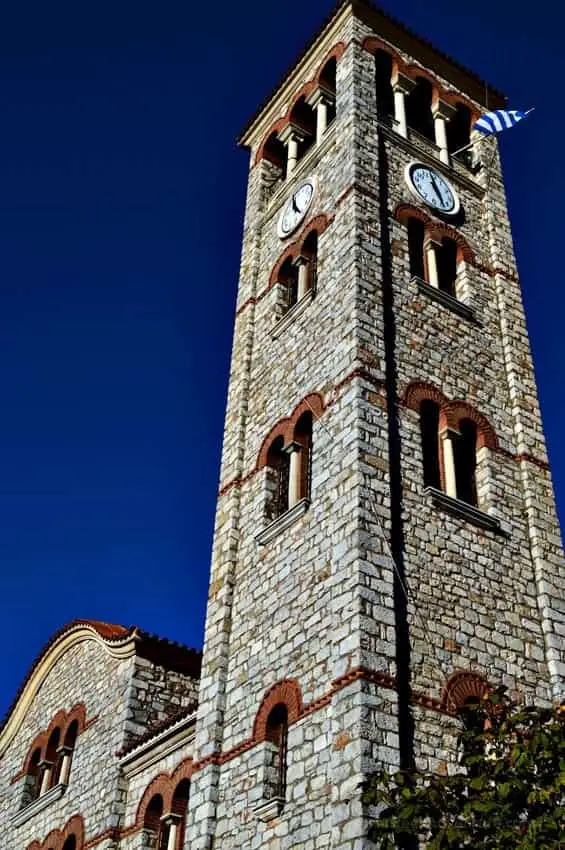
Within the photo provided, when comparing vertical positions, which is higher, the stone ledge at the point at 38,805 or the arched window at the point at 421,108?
the arched window at the point at 421,108

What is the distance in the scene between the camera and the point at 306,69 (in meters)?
22.5

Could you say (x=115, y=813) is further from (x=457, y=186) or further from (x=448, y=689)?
(x=457, y=186)

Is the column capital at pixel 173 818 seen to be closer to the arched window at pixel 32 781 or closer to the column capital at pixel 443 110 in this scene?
the arched window at pixel 32 781

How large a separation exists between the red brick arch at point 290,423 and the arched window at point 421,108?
8.61 metres

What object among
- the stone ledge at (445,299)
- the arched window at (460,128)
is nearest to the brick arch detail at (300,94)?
the arched window at (460,128)

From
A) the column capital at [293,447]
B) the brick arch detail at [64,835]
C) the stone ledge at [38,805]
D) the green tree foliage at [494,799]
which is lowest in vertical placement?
the green tree foliage at [494,799]

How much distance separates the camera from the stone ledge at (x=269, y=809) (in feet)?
39.5

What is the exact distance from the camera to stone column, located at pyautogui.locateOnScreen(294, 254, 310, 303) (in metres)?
18.3

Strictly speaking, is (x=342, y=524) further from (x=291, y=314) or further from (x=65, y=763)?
(x=65, y=763)

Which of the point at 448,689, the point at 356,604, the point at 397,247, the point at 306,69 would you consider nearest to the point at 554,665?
the point at 448,689

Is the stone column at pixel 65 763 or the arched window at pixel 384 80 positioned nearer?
the stone column at pixel 65 763

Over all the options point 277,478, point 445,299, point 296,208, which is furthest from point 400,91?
point 277,478

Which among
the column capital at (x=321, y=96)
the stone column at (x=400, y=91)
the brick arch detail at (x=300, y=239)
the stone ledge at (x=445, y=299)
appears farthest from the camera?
the column capital at (x=321, y=96)

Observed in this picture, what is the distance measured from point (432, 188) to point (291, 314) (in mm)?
4028
